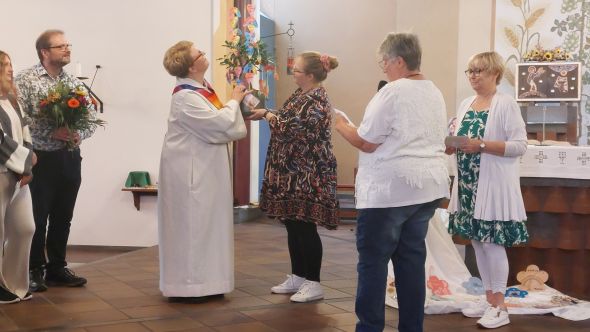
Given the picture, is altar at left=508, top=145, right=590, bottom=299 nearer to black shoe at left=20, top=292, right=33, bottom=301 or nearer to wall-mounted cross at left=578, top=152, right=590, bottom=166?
wall-mounted cross at left=578, top=152, right=590, bottom=166

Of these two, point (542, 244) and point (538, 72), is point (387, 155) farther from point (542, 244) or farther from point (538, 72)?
point (538, 72)

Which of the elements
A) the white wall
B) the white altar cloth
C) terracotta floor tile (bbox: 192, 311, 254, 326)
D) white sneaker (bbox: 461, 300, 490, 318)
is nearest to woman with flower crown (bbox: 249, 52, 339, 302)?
terracotta floor tile (bbox: 192, 311, 254, 326)

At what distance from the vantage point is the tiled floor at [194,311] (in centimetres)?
336

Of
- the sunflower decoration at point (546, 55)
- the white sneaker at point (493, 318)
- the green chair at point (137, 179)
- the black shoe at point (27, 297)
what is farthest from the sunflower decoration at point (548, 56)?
the black shoe at point (27, 297)

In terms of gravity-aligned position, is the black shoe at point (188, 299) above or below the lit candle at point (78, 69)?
below

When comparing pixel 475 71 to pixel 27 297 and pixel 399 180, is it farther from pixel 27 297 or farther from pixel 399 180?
pixel 27 297

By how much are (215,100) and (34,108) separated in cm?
110

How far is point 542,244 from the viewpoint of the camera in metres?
4.27

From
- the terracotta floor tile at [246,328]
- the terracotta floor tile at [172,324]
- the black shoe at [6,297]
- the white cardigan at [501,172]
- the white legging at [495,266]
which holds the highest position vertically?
the white cardigan at [501,172]

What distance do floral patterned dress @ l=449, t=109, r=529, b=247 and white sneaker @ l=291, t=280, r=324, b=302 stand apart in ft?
2.60

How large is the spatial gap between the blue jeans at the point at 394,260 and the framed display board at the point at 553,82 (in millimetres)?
4603

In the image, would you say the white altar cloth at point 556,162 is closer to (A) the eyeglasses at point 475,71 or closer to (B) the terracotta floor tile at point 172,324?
(A) the eyeglasses at point 475,71

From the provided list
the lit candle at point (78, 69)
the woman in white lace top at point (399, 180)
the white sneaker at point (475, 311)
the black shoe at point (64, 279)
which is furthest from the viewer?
the lit candle at point (78, 69)

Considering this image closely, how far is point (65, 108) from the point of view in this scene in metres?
4.05
